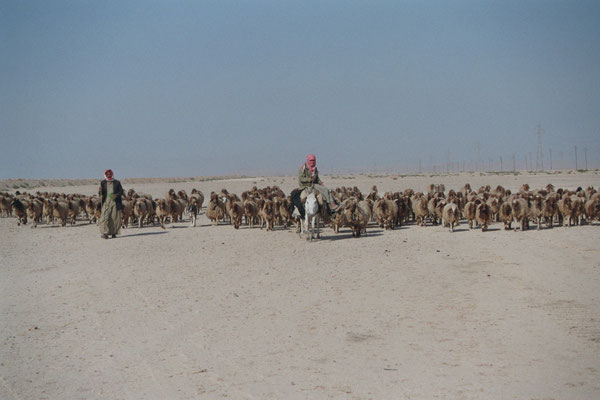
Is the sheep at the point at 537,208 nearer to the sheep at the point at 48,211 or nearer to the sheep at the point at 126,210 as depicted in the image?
the sheep at the point at 126,210

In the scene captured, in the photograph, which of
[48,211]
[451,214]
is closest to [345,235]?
[451,214]

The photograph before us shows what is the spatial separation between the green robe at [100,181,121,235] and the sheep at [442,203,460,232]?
1038cm

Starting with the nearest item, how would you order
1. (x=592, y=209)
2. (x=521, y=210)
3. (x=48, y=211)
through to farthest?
(x=521, y=210) → (x=592, y=209) → (x=48, y=211)

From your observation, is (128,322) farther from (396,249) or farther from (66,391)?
(396,249)

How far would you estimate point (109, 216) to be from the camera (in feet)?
59.5

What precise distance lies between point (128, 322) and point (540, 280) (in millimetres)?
7085

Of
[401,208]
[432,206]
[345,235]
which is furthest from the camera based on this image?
[401,208]

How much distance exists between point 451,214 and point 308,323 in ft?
36.1

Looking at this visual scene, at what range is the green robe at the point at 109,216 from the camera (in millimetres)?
→ 18047

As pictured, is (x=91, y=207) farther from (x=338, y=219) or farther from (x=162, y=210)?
(x=338, y=219)

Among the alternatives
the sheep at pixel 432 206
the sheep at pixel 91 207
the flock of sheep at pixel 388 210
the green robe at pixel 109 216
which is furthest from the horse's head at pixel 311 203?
the sheep at pixel 91 207

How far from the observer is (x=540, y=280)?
10312mm

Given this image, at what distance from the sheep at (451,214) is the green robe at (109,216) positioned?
1038 centimetres

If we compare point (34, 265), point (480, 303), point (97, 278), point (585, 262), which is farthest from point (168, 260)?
point (585, 262)
